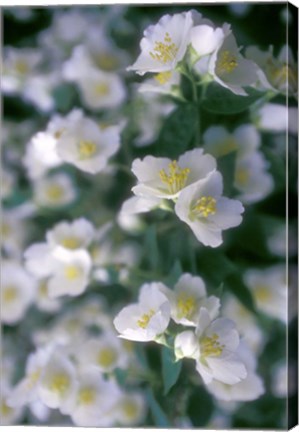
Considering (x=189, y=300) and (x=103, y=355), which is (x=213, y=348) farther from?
(x=103, y=355)

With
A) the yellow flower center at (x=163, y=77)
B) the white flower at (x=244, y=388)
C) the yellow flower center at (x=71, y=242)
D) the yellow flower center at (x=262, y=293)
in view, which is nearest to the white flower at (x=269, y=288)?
the yellow flower center at (x=262, y=293)

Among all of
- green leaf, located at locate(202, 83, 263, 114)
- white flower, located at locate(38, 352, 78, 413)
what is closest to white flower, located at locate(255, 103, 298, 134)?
green leaf, located at locate(202, 83, 263, 114)

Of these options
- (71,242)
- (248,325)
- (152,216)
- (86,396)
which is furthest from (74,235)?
(248,325)

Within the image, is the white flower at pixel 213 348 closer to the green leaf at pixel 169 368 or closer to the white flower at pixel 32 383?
the green leaf at pixel 169 368

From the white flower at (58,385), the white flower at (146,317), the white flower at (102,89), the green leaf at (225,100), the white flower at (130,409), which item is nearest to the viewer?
the white flower at (146,317)

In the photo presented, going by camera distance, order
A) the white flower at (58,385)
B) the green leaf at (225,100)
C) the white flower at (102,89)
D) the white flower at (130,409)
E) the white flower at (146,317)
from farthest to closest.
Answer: the white flower at (102,89), the white flower at (130,409), the white flower at (58,385), the green leaf at (225,100), the white flower at (146,317)

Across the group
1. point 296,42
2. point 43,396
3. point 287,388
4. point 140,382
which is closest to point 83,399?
point 43,396
